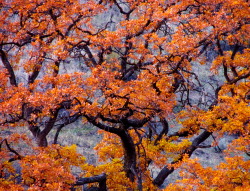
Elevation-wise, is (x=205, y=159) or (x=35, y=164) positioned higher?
(x=35, y=164)

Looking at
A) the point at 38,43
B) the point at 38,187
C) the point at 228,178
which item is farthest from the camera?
the point at 38,43

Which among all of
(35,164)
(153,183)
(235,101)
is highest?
(235,101)

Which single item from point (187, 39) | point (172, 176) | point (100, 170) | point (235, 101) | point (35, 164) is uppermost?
point (187, 39)

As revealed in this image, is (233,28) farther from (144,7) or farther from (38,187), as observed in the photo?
(38,187)

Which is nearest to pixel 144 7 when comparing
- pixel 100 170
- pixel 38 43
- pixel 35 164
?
pixel 38 43

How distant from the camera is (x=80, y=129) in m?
34.4

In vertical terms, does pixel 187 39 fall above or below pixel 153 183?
above

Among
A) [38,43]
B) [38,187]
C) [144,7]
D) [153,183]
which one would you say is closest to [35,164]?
[38,187]

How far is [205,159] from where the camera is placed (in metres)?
33.5

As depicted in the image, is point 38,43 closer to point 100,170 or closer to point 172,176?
point 100,170

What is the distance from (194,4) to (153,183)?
23.0ft

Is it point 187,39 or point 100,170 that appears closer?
point 187,39

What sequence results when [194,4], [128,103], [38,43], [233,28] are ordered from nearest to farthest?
[128,103]
[38,43]
[233,28]
[194,4]

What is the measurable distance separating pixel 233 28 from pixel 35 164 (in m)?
8.16
